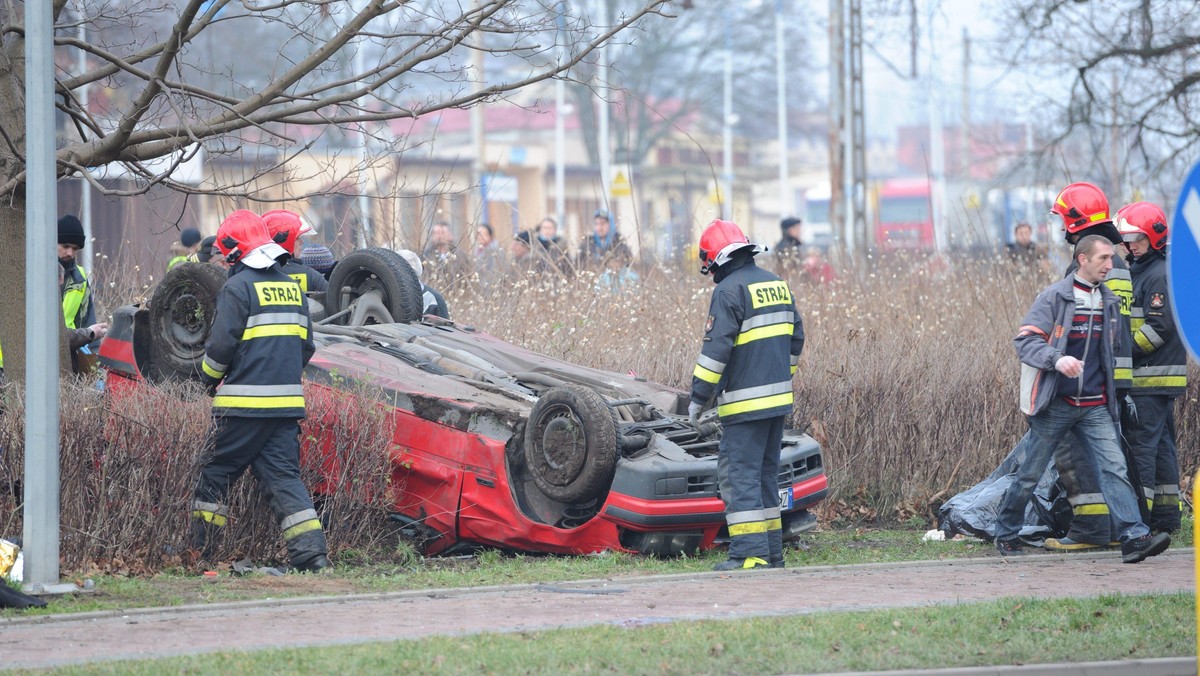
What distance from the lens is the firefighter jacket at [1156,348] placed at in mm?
8906

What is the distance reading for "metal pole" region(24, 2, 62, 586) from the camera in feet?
22.0

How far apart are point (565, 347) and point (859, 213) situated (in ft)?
31.9

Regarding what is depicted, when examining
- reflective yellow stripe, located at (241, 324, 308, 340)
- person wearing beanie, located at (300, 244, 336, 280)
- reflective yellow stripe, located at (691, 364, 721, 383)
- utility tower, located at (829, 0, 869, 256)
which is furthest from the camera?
utility tower, located at (829, 0, 869, 256)

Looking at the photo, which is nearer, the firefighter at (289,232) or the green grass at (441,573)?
the green grass at (441,573)

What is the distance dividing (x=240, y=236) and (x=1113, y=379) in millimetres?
5096

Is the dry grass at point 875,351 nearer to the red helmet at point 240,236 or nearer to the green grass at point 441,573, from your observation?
the green grass at point 441,573

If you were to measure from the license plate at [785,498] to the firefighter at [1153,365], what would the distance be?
234cm

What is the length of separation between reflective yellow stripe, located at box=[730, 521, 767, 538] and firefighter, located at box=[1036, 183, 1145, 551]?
1941 millimetres

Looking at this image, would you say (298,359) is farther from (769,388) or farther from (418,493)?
(769,388)

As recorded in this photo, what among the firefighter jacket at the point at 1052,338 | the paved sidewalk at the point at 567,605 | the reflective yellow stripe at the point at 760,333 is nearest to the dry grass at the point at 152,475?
the paved sidewalk at the point at 567,605

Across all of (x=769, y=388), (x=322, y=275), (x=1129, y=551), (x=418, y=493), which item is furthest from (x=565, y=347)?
(x=1129, y=551)

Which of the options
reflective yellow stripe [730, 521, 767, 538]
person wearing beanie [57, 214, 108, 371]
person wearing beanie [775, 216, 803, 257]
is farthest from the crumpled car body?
person wearing beanie [775, 216, 803, 257]

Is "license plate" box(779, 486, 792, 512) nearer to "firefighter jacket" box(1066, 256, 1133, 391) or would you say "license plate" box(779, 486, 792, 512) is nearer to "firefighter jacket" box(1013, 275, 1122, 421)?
"firefighter jacket" box(1013, 275, 1122, 421)

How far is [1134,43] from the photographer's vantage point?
56.8ft
